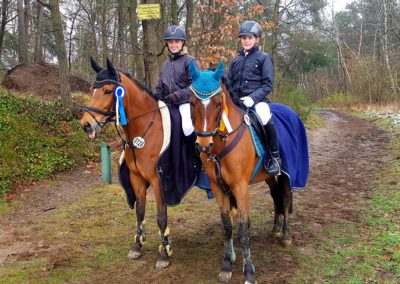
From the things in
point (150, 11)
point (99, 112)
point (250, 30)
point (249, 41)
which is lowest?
point (99, 112)

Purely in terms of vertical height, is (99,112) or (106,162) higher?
(99,112)

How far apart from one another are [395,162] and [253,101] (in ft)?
20.2

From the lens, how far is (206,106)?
348cm

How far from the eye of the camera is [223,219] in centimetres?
415

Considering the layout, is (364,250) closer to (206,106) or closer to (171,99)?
(206,106)

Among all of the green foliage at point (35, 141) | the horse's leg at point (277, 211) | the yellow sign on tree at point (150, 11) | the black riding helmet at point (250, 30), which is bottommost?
the horse's leg at point (277, 211)

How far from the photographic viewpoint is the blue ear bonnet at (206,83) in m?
3.47

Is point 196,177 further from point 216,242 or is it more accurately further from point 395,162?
point 395,162

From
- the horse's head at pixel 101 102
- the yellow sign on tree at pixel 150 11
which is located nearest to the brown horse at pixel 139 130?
the horse's head at pixel 101 102

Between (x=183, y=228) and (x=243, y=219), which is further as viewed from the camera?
(x=183, y=228)

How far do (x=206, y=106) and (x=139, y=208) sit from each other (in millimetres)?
1756

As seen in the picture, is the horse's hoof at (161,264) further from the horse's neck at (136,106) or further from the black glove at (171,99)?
the black glove at (171,99)

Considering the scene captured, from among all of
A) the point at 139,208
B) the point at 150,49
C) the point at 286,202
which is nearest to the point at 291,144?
the point at 286,202

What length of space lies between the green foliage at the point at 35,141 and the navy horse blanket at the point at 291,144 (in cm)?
512
